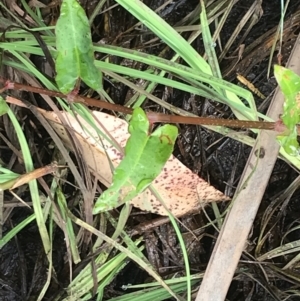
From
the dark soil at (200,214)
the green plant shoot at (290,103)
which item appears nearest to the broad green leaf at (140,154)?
the green plant shoot at (290,103)

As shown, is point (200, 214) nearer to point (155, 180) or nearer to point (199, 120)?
point (155, 180)

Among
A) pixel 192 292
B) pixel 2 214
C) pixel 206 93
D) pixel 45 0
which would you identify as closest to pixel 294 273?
pixel 192 292

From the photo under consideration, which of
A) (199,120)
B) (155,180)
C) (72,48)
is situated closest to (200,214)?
(155,180)

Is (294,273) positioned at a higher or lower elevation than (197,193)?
lower

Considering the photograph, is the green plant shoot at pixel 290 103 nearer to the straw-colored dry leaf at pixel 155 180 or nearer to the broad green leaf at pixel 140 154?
the broad green leaf at pixel 140 154

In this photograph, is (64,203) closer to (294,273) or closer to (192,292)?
(192,292)

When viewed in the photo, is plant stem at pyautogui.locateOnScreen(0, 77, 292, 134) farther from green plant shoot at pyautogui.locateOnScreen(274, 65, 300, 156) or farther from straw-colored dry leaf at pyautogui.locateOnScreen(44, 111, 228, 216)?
straw-colored dry leaf at pyautogui.locateOnScreen(44, 111, 228, 216)
